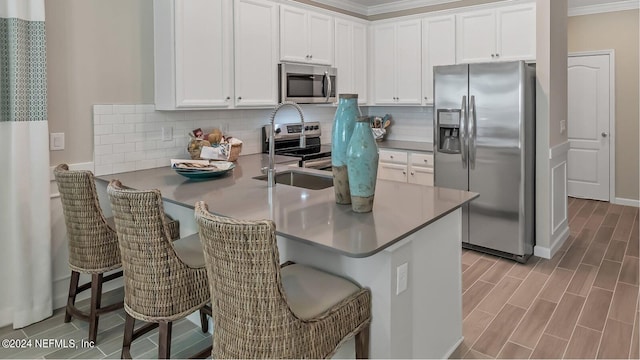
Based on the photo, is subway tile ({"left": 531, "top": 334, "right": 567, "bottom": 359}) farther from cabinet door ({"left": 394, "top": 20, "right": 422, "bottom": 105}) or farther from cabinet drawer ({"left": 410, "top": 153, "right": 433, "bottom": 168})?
cabinet door ({"left": 394, "top": 20, "right": 422, "bottom": 105})

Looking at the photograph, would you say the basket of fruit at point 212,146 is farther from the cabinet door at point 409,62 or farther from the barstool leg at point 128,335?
the cabinet door at point 409,62

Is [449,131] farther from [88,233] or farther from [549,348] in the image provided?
[88,233]

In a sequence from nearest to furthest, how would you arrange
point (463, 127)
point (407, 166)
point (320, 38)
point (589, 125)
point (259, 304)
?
point (259, 304)
point (463, 127)
point (320, 38)
point (407, 166)
point (589, 125)

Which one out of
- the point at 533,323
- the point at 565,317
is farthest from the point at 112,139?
the point at 565,317

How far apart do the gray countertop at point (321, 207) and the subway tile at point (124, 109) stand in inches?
21.0

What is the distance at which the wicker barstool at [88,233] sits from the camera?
239 cm

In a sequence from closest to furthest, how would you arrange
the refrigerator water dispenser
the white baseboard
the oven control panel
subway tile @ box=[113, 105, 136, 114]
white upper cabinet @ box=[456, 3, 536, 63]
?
subway tile @ box=[113, 105, 136, 114] < the refrigerator water dispenser < white upper cabinet @ box=[456, 3, 536, 63] < the oven control panel < the white baseboard

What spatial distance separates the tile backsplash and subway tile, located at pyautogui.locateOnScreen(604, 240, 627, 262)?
338 cm

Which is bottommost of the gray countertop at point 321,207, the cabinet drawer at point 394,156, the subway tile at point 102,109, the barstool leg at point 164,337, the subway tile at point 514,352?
the subway tile at point 514,352

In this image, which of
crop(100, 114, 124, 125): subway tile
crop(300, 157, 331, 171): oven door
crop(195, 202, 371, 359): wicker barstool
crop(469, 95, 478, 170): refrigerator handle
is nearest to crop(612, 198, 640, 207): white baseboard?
crop(469, 95, 478, 170): refrigerator handle

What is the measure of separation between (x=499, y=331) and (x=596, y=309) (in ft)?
2.69

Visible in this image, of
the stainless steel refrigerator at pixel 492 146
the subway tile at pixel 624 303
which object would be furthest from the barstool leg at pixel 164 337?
the stainless steel refrigerator at pixel 492 146

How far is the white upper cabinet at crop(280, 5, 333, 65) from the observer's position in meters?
4.09

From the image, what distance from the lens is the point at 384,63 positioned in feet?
17.1
